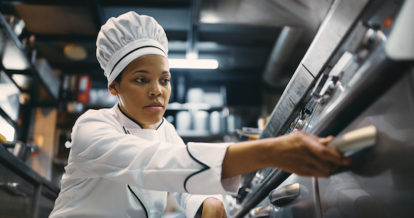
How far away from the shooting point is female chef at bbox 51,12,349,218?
571mm

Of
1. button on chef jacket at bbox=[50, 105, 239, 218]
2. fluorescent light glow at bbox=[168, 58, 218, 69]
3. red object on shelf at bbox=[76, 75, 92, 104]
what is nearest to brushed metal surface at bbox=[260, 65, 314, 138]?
button on chef jacket at bbox=[50, 105, 239, 218]

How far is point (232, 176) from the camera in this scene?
0.63 metres

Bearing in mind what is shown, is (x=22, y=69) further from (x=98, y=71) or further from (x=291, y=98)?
(x=291, y=98)

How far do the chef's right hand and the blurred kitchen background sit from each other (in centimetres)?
236

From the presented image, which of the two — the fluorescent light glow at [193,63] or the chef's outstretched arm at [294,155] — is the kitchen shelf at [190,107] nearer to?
the fluorescent light glow at [193,63]

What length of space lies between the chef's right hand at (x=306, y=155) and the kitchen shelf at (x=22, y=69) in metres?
2.65

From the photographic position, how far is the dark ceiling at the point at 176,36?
3.63 m

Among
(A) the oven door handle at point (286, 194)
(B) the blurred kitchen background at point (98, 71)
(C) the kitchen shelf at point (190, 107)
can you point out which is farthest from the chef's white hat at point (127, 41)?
(C) the kitchen shelf at point (190, 107)

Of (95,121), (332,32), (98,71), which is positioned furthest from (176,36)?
(332,32)

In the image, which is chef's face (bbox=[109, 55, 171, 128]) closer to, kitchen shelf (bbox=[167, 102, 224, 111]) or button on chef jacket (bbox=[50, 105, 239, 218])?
button on chef jacket (bbox=[50, 105, 239, 218])

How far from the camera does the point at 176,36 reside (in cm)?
423

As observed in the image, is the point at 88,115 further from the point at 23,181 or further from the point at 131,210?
the point at 23,181

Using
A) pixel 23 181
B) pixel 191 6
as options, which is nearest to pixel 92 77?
pixel 191 6

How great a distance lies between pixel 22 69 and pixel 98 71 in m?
1.39
